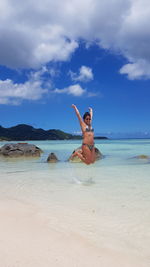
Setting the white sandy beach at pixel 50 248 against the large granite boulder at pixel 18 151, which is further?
the large granite boulder at pixel 18 151

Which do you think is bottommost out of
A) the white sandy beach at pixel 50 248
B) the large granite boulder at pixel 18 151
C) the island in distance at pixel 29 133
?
the white sandy beach at pixel 50 248

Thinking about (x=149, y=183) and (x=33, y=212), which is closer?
(x=33, y=212)

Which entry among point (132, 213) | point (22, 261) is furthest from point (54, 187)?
point (22, 261)

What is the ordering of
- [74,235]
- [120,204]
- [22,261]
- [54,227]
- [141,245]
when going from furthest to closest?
1. [120,204]
2. [54,227]
3. [74,235]
4. [141,245]
5. [22,261]

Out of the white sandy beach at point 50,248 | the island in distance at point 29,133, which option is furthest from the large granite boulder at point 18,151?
the island in distance at point 29,133

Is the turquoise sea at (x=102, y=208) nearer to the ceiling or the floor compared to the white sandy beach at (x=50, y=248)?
nearer to the floor

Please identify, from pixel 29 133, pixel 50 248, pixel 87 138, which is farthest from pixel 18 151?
pixel 29 133

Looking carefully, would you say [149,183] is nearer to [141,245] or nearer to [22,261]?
[141,245]

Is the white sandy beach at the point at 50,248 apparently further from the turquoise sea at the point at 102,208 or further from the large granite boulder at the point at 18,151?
the large granite boulder at the point at 18,151

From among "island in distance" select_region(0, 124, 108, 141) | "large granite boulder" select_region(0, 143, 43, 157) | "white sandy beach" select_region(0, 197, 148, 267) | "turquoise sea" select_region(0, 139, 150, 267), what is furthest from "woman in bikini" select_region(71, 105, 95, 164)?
"island in distance" select_region(0, 124, 108, 141)

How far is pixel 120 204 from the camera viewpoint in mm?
5301

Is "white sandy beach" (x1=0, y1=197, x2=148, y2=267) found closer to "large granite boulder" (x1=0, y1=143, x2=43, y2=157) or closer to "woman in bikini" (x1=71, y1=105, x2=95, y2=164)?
"woman in bikini" (x1=71, y1=105, x2=95, y2=164)

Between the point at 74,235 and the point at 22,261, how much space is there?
111cm

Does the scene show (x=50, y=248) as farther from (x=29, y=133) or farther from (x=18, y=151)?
(x=29, y=133)
